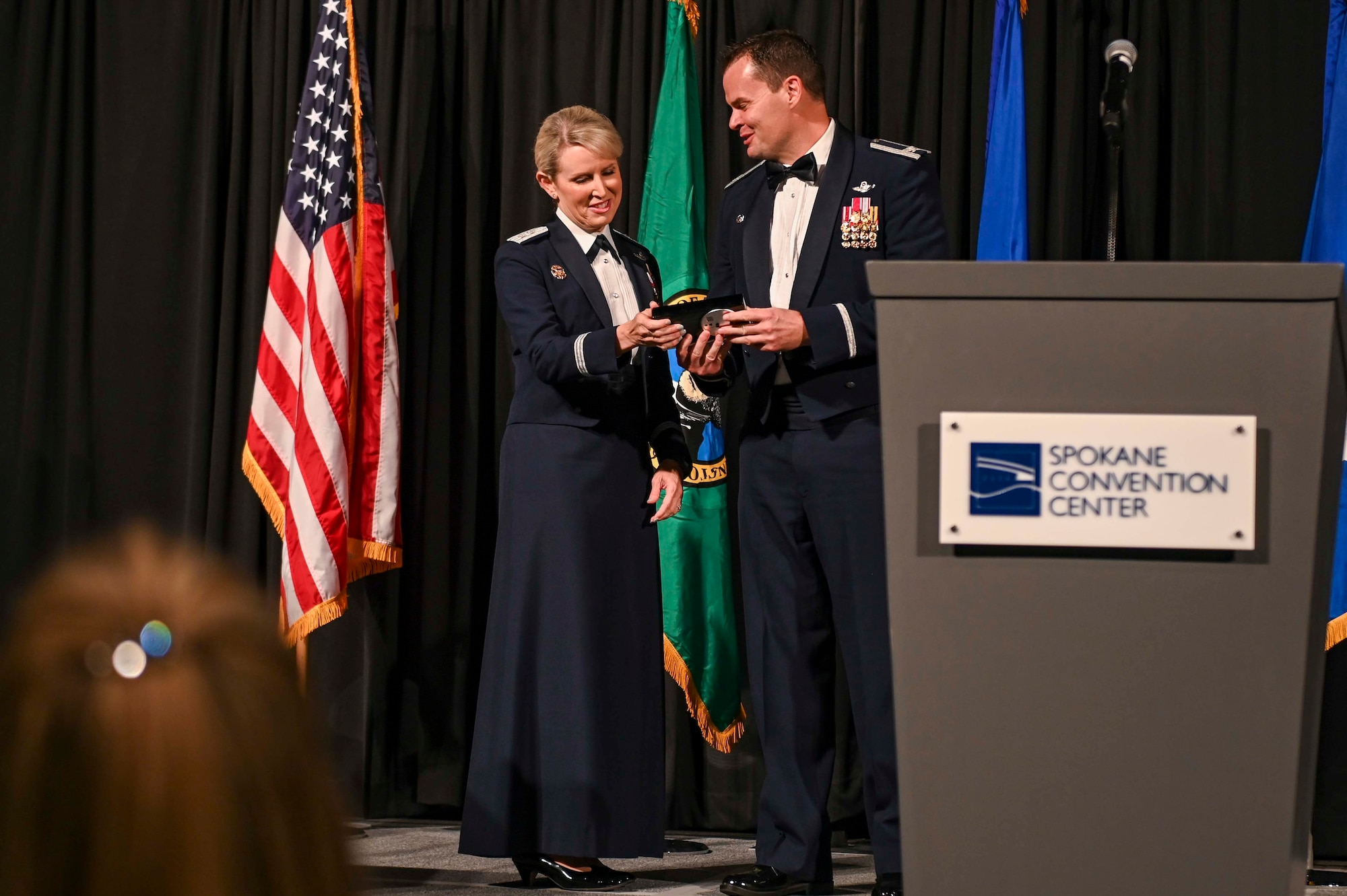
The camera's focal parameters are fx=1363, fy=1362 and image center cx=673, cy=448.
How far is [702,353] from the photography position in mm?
2641

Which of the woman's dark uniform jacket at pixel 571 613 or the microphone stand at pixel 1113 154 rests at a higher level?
the microphone stand at pixel 1113 154

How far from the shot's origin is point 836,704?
405 cm

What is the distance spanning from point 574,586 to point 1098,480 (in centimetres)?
177

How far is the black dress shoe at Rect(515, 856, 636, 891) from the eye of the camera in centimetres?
289

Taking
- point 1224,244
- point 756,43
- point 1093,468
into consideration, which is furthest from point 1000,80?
point 1093,468

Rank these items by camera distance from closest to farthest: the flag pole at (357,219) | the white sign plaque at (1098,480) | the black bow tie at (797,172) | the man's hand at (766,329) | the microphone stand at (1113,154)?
the white sign plaque at (1098,480) → the microphone stand at (1113,154) → the man's hand at (766,329) → the black bow tie at (797,172) → the flag pole at (357,219)

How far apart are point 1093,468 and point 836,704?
285 centimetres

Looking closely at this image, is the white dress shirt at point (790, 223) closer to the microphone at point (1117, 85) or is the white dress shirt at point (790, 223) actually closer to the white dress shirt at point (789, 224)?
the white dress shirt at point (789, 224)

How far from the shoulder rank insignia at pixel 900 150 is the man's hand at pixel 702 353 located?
22.4 inches

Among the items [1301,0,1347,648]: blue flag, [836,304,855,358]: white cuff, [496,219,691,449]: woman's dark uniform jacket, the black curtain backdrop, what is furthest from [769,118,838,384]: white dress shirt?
[1301,0,1347,648]: blue flag

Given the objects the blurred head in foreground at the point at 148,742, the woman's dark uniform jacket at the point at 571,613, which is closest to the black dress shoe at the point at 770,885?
the woman's dark uniform jacket at the point at 571,613

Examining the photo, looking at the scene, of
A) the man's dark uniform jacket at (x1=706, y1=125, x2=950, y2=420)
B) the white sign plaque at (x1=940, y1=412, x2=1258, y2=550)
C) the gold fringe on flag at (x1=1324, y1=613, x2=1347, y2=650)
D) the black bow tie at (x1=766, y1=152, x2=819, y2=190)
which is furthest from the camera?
the gold fringe on flag at (x1=1324, y1=613, x2=1347, y2=650)

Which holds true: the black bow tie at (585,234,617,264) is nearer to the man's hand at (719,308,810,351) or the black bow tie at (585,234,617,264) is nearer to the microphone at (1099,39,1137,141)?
the man's hand at (719,308,810,351)

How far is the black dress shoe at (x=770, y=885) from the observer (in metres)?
2.69
